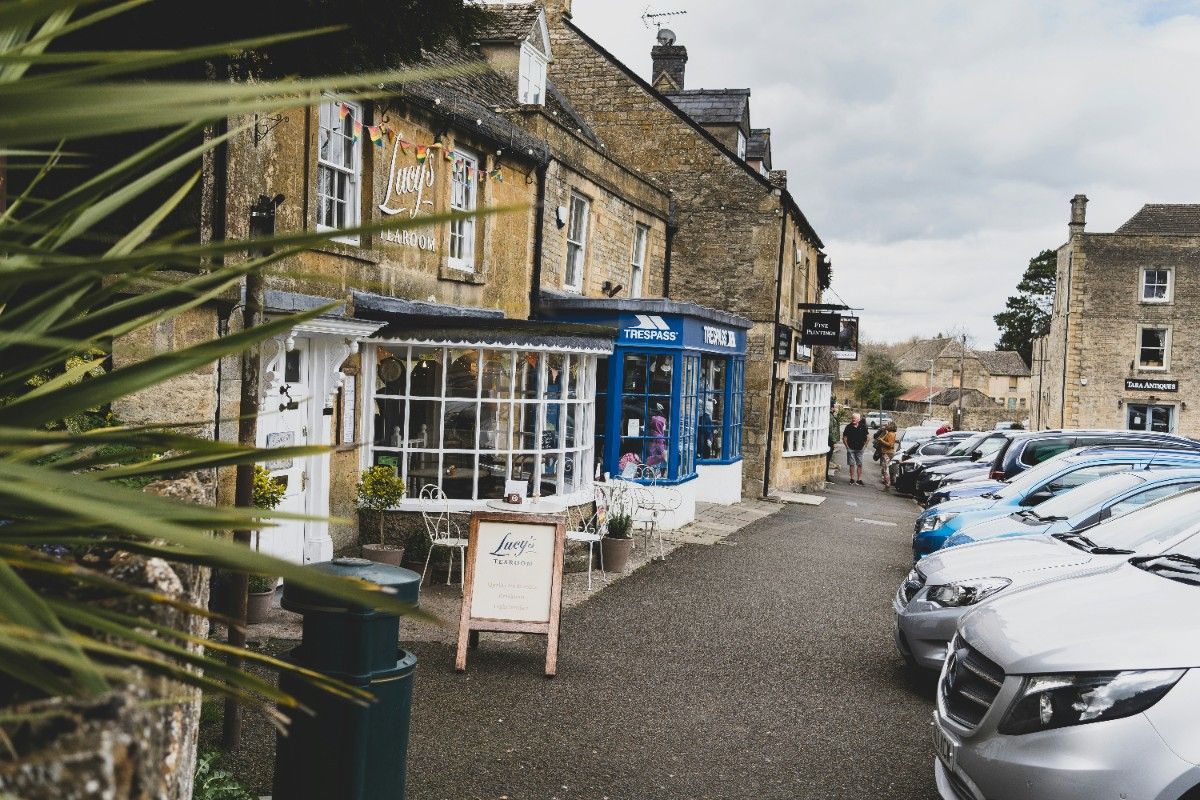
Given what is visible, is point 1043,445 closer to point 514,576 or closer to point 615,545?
point 615,545

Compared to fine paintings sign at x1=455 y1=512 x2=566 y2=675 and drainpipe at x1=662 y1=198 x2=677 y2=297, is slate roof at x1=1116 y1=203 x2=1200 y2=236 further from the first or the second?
fine paintings sign at x1=455 y1=512 x2=566 y2=675

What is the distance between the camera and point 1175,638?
421 centimetres

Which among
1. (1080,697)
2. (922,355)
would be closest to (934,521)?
(1080,697)

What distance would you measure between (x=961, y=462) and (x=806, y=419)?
454cm

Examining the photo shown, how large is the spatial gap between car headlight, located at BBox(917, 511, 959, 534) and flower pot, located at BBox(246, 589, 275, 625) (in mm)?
7156

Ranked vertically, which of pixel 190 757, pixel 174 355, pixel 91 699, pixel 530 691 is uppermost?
pixel 174 355

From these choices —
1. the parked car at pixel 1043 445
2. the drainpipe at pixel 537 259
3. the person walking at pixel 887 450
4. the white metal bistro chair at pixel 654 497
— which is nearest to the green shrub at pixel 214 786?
the white metal bistro chair at pixel 654 497

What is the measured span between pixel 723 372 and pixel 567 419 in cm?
699

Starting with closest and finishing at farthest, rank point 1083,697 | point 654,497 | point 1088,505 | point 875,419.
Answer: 1. point 1083,697
2. point 1088,505
3. point 654,497
4. point 875,419

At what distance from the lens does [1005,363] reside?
322 ft

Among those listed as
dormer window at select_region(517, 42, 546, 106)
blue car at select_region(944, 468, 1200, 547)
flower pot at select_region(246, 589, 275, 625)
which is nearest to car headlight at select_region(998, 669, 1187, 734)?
blue car at select_region(944, 468, 1200, 547)

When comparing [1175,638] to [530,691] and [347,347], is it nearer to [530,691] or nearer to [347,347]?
[530,691]

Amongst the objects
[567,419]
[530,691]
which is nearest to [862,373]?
[567,419]

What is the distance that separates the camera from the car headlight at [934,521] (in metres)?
12.0
